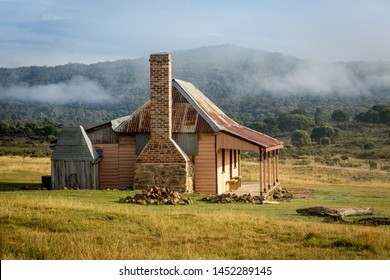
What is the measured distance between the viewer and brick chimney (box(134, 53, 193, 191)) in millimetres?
23859

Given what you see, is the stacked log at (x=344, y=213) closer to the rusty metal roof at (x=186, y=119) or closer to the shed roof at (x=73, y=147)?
the rusty metal roof at (x=186, y=119)

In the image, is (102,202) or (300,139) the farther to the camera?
(300,139)

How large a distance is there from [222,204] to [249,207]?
103 cm

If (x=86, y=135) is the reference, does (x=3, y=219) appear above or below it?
below

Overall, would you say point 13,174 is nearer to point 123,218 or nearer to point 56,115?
point 123,218

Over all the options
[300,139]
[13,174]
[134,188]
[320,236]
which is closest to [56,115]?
[300,139]

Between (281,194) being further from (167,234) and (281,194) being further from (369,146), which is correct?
(369,146)

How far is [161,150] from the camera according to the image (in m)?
24.0

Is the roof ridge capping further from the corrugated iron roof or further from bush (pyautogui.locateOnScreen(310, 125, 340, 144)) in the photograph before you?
bush (pyautogui.locateOnScreen(310, 125, 340, 144))

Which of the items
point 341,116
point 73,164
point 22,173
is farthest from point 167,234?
point 341,116

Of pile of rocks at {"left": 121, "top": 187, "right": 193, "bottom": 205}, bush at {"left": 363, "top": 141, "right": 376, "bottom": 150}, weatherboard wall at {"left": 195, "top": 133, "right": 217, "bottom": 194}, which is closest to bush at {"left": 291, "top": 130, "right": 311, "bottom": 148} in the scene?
bush at {"left": 363, "top": 141, "right": 376, "bottom": 150}

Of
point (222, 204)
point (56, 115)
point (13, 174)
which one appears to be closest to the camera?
point (222, 204)

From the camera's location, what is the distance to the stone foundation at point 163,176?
23.8m

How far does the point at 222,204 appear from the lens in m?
20.6
